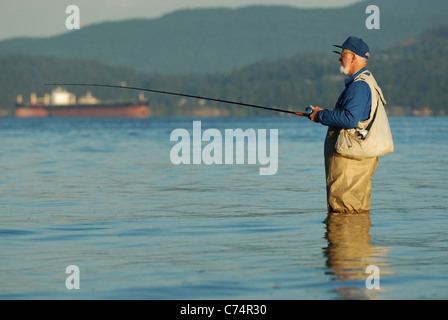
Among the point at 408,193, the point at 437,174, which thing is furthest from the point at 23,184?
the point at 437,174

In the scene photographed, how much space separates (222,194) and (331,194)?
15.0 ft

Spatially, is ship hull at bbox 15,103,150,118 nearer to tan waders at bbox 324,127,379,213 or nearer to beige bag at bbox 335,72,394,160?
tan waders at bbox 324,127,379,213

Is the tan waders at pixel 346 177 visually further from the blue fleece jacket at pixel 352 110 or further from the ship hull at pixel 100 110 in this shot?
the ship hull at pixel 100 110

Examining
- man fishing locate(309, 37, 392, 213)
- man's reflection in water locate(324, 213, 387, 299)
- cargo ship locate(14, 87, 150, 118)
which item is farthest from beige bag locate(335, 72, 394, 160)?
cargo ship locate(14, 87, 150, 118)

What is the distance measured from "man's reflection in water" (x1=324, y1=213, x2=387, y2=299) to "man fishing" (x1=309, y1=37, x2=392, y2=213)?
0.72 ft

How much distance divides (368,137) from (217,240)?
1799 mm

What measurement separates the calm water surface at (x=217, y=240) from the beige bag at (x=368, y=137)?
2.50ft

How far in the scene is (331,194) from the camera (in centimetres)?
976

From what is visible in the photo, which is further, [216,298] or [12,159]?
[12,159]

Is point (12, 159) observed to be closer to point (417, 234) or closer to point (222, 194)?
point (222, 194)

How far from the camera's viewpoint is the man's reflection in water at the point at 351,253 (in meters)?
6.50

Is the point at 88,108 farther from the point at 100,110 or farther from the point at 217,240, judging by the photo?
the point at 217,240

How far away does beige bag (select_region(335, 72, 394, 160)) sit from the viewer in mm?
9227

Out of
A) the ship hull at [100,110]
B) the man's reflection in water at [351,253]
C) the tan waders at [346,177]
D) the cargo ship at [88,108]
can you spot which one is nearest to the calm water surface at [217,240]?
the man's reflection in water at [351,253]
